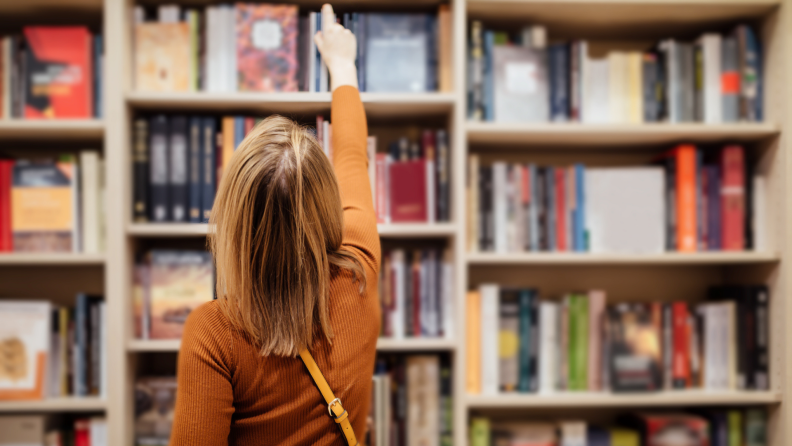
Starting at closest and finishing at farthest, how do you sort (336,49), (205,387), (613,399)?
(205,387) → (336,49) → (613,399)

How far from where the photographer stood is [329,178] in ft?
2.42

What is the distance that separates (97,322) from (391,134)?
941 millimetres

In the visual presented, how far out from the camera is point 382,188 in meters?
1.13

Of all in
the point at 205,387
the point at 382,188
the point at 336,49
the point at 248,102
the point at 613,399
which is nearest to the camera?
the point at 205,387

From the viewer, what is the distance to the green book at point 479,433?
4.51ft

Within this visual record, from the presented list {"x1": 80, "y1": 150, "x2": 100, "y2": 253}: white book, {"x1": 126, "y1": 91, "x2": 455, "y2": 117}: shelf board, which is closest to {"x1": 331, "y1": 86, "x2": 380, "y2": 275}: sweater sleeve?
{"x1": 126, "y1": 91, "x2": 455, "y2": 117}: shelf board

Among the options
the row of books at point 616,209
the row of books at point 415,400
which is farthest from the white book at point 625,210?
the row of books at point 415,400

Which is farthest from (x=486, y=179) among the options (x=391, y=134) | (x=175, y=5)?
(x=175, y=5)

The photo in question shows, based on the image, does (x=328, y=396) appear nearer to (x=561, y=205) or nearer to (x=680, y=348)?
(x=561, y=205)

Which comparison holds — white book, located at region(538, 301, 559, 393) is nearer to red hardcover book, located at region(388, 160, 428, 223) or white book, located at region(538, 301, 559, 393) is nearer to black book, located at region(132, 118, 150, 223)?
red hardcover book, located at region(388, 160, 428, 223)

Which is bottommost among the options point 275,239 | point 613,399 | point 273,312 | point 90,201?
point 613,399

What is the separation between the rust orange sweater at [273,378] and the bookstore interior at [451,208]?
47 cm

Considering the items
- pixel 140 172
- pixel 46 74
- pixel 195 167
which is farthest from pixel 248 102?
pixel 46 74

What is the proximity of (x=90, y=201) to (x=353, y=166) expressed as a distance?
884 millimetres
